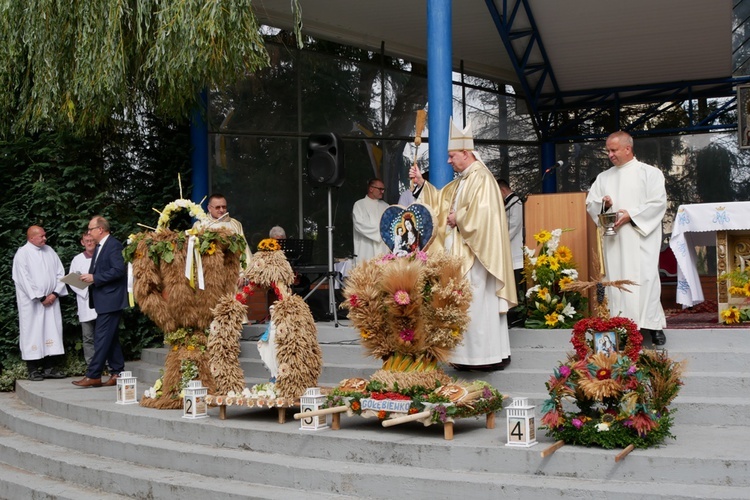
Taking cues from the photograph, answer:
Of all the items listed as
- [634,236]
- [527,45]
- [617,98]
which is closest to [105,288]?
[634,236]

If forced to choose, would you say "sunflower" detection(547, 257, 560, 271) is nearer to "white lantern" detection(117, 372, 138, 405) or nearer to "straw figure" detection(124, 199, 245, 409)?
"straw figure" detection(124, 199, 245, 409)

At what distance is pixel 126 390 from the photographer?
8539mm

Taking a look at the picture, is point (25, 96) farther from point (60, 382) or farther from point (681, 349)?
point (681, 349)

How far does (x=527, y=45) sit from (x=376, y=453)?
10.1 m

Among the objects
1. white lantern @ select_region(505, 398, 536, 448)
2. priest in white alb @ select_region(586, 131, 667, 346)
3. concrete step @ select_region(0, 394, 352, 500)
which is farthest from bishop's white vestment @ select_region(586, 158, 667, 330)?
concrete step @ select_region(0, 394, 352, 500)

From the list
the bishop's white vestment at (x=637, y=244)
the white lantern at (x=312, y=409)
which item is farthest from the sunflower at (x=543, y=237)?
the white lantern at (x=312, y=409)

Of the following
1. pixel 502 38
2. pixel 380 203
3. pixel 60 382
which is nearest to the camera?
pixel 60 382

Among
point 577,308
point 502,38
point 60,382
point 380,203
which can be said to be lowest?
point 60,382

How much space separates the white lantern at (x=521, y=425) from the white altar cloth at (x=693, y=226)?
362cm

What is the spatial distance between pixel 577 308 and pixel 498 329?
153cm

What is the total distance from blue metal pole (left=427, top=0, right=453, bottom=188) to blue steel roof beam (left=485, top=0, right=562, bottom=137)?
3980 millimetres

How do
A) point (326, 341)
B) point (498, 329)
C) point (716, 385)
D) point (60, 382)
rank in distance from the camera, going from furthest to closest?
point (60, 382) < point (326, 341) < point (498, 329) < point (716, 385)

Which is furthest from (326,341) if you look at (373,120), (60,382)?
(373,120)

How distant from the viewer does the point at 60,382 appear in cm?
1059
